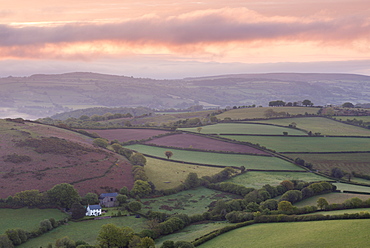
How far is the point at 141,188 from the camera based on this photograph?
76438 mm

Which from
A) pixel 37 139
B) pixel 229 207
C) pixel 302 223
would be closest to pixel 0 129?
pixel 37 139

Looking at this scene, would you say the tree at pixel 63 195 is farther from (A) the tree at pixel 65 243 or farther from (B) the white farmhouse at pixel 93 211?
(A) the tree at pixel 65 243

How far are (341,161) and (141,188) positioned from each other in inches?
2009

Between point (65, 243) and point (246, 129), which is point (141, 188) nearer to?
point (65, 243)

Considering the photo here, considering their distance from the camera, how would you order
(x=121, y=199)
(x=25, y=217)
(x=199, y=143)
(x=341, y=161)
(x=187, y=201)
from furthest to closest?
(x=199, y=143) < (x=341, y=161) < (x=187, y=201) < (x=121, y=199) < (x=25, y=217)

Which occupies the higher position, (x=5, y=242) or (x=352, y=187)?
(x=352, y=187)

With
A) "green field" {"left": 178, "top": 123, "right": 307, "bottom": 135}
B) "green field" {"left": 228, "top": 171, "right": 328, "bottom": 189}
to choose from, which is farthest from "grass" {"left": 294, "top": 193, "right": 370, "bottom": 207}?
"green field" {"left": 178, "top": 123, "right": 307, "bottom": 135}

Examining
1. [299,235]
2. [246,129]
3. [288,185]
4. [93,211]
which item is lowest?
[93,211]

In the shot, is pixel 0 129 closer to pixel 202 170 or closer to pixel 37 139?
pixel 37 139

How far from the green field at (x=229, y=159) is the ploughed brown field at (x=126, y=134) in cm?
1503

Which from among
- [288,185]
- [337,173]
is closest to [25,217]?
[288,185]

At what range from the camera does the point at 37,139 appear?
97.4 metres

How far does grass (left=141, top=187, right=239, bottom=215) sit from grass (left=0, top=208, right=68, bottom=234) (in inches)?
579

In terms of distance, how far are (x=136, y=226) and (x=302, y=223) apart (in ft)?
80.3
